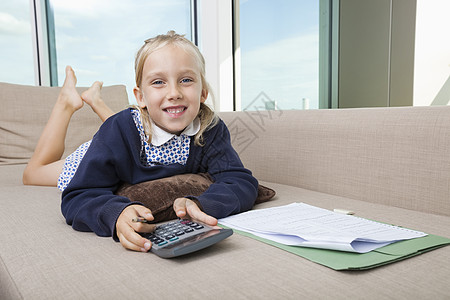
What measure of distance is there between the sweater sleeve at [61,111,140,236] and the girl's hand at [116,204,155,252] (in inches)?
0.8

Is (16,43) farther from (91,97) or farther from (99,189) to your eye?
(99,189)

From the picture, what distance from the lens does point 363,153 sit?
3.56 ft

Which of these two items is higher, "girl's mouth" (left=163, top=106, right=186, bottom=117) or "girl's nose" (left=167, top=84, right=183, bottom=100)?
"girl's nose" (left=167, top=84, right=183, bottom=100)

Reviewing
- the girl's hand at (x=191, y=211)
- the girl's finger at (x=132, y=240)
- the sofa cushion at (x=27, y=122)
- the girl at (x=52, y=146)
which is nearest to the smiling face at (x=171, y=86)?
the girl's hand at (x=191, y=211)

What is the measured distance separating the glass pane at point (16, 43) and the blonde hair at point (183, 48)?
2123 millimetres

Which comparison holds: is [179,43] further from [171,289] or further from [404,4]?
[404,4]

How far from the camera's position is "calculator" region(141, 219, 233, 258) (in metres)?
0.59

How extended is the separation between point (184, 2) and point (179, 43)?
2.21 meters

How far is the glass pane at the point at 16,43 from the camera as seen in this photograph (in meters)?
2.63

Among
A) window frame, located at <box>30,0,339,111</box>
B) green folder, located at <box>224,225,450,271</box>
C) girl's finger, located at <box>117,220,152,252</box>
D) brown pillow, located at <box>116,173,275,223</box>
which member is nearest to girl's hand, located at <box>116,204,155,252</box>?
girl's finger, located at <box>117,220,152,252</box>

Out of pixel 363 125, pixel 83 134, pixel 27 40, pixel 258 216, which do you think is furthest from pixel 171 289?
pixel 27 40

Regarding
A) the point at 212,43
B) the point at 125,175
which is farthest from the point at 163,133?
the point at 212,43

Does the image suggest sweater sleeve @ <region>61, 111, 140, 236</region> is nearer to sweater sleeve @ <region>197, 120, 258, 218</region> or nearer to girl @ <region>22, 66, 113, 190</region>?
sweater sleeve @ <region>197, 120, 258, 218</region>

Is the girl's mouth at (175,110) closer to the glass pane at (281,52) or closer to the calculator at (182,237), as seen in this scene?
the calculator at (182,237)
